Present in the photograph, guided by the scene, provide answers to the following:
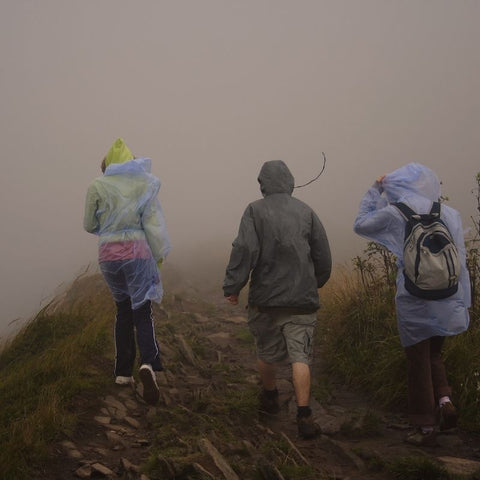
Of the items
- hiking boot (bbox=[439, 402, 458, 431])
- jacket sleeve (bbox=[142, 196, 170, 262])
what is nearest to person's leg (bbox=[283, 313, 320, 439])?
hiking boot (bbox=[439, 402, 458, 431])

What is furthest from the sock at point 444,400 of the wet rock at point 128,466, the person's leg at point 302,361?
the wet rock at point 128,466

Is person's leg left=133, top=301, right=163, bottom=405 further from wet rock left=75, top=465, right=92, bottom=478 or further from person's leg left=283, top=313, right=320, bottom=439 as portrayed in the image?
person's leg left=283, top=313, right=320, bottom=439

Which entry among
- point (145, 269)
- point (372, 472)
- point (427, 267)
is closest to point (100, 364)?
point (145, 269)

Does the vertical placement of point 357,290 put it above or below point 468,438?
above

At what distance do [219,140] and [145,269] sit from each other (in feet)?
279

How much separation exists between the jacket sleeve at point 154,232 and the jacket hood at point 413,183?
2.17 metres

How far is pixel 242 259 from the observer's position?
13.6 feet

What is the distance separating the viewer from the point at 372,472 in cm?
327

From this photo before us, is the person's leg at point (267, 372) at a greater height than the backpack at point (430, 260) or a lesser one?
lesser

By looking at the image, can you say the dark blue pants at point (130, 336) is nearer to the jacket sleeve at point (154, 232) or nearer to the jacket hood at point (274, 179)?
the jacket sleeve at point (154, 232)

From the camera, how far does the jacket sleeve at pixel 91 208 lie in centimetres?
483

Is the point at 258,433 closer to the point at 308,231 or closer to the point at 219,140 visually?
the point at 308,231

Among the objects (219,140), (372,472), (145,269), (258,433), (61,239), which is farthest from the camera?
(219,140)

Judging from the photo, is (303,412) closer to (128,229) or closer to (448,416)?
(448,416)
